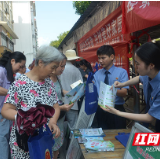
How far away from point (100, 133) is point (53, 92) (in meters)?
0.66

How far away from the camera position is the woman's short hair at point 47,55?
155cm

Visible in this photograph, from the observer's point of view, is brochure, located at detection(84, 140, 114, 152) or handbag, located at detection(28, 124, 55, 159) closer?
handbag, located at detection(28, 124, 55, 159)

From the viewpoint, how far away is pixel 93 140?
1630 mm

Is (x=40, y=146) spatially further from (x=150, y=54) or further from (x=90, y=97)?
(x=150, y=54)

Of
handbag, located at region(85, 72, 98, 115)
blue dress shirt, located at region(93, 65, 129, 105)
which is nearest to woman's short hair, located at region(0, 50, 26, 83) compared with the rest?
handbag, located at region(85, 72, 98, 115)

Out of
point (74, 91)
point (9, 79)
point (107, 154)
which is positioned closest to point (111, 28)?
point (74, 91)

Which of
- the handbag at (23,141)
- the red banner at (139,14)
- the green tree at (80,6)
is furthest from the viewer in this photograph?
the green tree at (80,6)

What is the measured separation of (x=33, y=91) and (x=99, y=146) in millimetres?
760

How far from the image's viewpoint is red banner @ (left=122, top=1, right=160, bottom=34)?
2129 mm

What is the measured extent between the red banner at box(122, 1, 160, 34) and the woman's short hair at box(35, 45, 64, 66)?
135 cm

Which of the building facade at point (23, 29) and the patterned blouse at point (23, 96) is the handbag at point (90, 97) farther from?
the building facade at point (23, 29)

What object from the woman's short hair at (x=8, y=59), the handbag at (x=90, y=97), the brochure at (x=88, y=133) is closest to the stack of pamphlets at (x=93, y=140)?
the brochure at (x=88, y=133)

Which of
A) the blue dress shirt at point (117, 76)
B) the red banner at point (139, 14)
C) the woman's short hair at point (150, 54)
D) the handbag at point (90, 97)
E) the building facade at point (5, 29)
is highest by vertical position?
the building facade at point (5, 29)

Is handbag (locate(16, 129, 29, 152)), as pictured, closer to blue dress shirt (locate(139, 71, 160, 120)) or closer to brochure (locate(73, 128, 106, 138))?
brochure (locate(73, 128, 106, 138))
